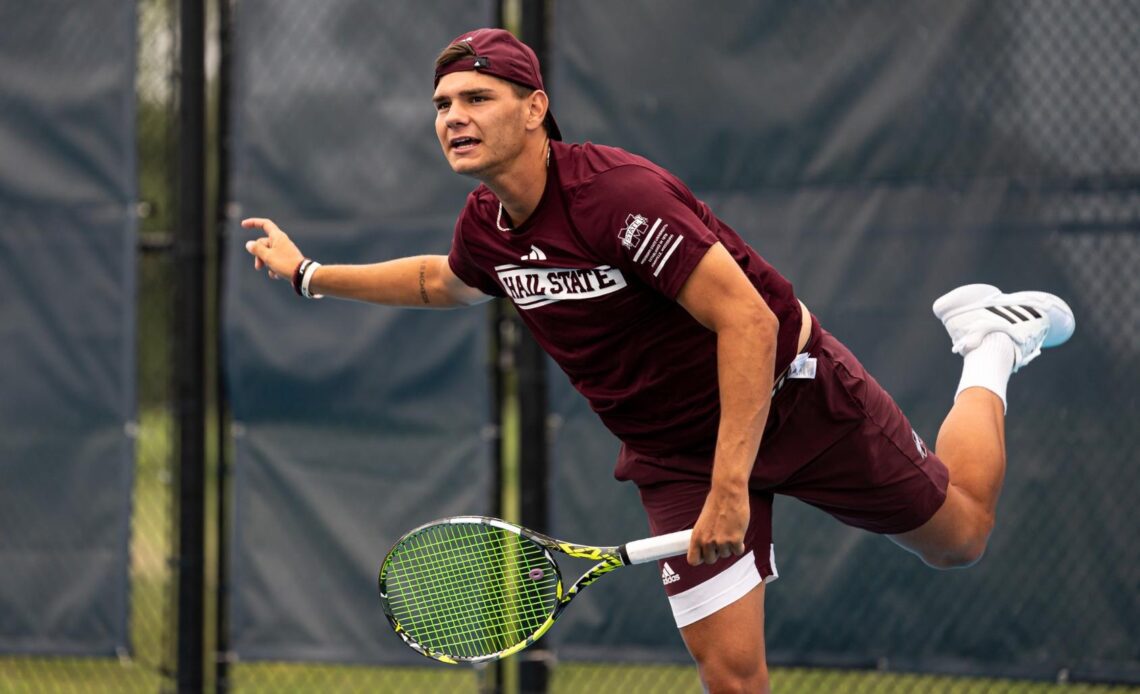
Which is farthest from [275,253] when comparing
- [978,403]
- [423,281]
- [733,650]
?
[978,403]

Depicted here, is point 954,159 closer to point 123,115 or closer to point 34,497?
point 123,115

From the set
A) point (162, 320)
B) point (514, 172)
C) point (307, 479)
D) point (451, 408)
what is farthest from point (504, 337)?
point (514, 172)

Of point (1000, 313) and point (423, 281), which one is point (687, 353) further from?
point (1000, 313)

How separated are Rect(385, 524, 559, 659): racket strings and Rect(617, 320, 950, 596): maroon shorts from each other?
1.34 feet

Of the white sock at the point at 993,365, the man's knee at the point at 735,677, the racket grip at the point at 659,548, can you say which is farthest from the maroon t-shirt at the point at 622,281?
the white sock at the point at 993,365

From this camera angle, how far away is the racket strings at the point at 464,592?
4156 mm

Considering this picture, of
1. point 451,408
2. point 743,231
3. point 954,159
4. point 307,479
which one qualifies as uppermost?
point 954,159

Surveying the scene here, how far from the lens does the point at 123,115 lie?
19.7ft

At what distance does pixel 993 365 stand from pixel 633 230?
1647 mm

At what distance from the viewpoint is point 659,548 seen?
12.3 feet

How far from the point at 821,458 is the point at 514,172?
1258mm

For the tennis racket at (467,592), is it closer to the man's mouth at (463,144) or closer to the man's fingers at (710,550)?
the man's fingers at (710,550)

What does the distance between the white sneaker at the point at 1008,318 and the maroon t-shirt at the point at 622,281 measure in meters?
0.98

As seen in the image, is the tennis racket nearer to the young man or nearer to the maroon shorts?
the maroon shorts
